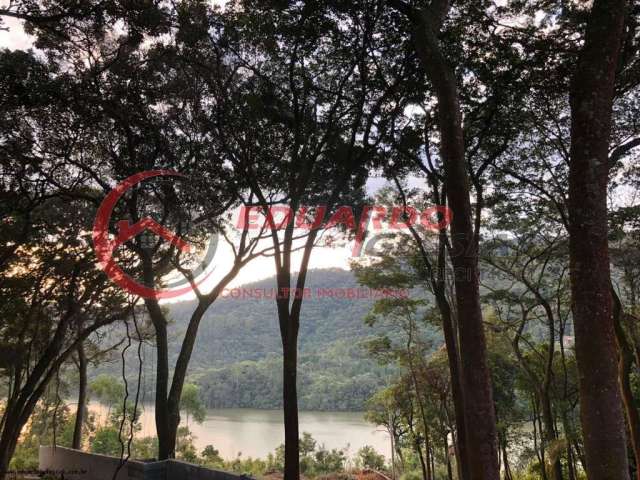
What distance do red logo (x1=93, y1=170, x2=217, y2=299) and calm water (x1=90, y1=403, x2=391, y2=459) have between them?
21273 millimetres

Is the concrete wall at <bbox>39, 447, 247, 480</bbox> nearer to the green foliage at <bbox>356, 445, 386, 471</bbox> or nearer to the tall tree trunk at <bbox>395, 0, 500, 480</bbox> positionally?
the tall tree trunk at <bbox>395, 0, 500, 480</bbox>

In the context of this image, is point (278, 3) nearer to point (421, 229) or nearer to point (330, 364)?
point (421, 229)

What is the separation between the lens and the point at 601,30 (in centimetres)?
301

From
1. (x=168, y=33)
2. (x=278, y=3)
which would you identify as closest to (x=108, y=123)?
(x=168, y=33)

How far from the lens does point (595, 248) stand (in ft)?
9.03

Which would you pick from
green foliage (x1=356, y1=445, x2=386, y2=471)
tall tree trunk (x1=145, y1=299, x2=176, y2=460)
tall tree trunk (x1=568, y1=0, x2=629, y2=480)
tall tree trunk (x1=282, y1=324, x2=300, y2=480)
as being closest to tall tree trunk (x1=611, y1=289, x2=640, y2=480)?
tall tree trunk (x1=568, y1=0, x2=629, y2=480)

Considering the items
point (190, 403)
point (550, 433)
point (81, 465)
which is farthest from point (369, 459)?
point (81, 465)

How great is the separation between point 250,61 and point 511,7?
3.63 meters

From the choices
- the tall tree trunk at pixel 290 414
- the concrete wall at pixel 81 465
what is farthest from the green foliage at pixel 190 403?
the tall tree trunk at pixel 290 414

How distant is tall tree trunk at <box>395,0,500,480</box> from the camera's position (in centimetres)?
329

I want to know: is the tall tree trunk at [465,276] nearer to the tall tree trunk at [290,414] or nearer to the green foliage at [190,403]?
the tall tree trunk at [290,414]

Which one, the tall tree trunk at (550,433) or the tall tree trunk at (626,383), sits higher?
the tall tree trunk at (626,383)

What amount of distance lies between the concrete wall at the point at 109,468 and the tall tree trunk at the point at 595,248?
332 cm

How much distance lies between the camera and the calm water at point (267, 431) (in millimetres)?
27547
